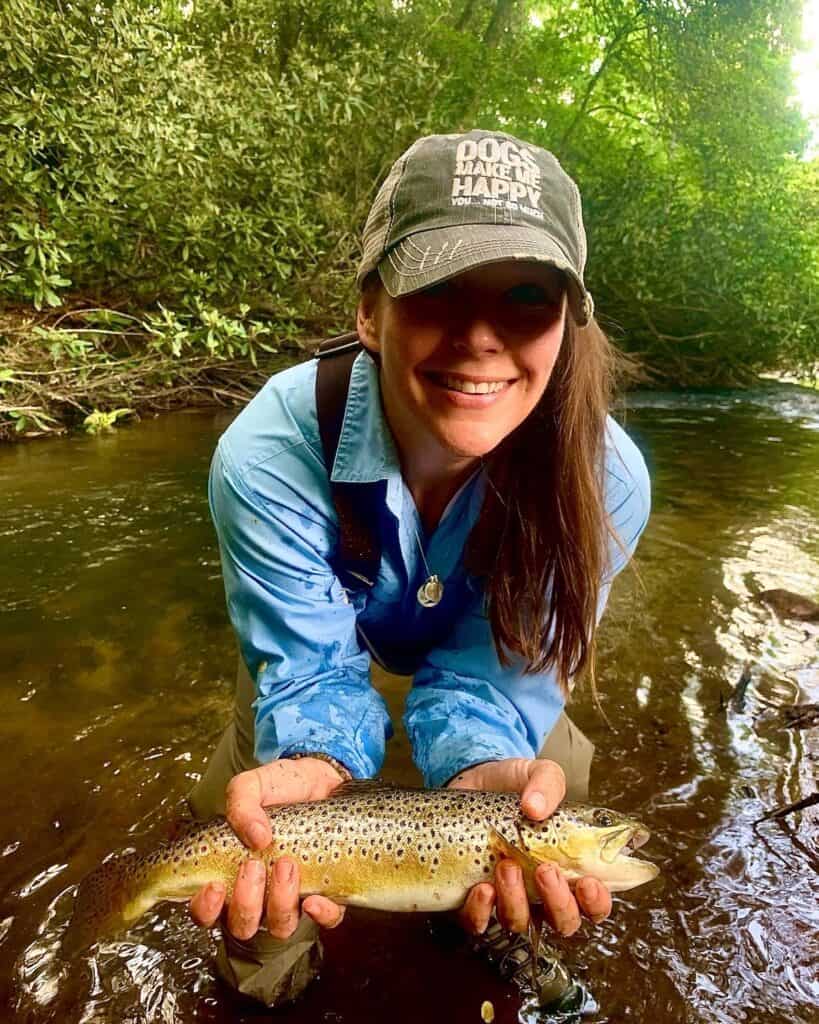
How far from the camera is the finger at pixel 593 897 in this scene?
163cm

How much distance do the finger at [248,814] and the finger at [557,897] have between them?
0.60 meters

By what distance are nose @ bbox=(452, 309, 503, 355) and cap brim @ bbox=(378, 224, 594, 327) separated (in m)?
0.14

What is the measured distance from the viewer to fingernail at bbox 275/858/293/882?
1628mm

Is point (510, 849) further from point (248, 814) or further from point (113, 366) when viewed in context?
point (113, 366)

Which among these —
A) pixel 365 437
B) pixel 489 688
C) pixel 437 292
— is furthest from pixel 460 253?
pixel 489 688

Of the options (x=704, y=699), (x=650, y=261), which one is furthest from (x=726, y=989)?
(x=650, y=261)

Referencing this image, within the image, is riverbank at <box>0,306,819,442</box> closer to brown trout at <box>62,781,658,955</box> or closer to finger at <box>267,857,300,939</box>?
brown trout at <box>62,781,658,955</box>

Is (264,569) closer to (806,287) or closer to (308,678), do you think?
(308,678)

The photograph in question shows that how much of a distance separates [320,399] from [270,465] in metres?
0.23

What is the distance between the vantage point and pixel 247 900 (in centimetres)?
160

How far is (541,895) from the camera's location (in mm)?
1635

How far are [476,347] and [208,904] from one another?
4.44ft

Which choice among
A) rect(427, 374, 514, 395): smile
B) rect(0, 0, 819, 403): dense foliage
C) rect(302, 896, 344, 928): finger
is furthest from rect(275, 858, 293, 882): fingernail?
rect(0, 0, 819, 403): dense foliage

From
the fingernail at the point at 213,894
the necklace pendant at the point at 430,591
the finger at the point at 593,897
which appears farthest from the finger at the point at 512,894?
the necklace pendant at the point at 430,591
